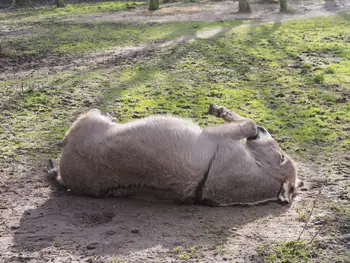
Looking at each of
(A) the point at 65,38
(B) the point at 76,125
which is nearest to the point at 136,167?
(B) the point at 76,125

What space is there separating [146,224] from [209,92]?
3.64 meters

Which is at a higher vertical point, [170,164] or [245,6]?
[245,6]

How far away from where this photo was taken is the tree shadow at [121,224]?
392 cm

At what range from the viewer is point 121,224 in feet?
13.9

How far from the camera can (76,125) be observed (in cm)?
482

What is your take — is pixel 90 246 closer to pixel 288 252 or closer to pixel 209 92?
pixel 288 252

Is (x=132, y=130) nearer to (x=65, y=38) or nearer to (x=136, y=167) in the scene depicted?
(x=136, y=167)

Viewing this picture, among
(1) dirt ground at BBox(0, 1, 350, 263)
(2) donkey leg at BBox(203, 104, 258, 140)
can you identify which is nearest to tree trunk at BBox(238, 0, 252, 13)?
(1) dirt ground at BBox(0, 1, 350, 263)

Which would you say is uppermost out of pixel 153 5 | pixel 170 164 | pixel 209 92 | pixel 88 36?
pixel 153 5

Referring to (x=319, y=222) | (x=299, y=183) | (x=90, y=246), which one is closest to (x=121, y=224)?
(x=90, y=246)

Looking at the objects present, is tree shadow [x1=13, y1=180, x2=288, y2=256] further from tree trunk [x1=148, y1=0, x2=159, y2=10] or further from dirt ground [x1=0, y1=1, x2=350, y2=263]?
tree trunk [x1=148, y1=0, x2=159, y2=10]

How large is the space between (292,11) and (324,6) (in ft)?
5.32

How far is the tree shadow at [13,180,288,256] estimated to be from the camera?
3918mm

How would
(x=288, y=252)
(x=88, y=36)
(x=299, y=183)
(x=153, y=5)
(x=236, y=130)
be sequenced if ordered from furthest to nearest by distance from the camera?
(x=153, y=5) → (x=88, y=36) → (x=299, y=183) → (x=236, y=130) → (x=288, y=252)
